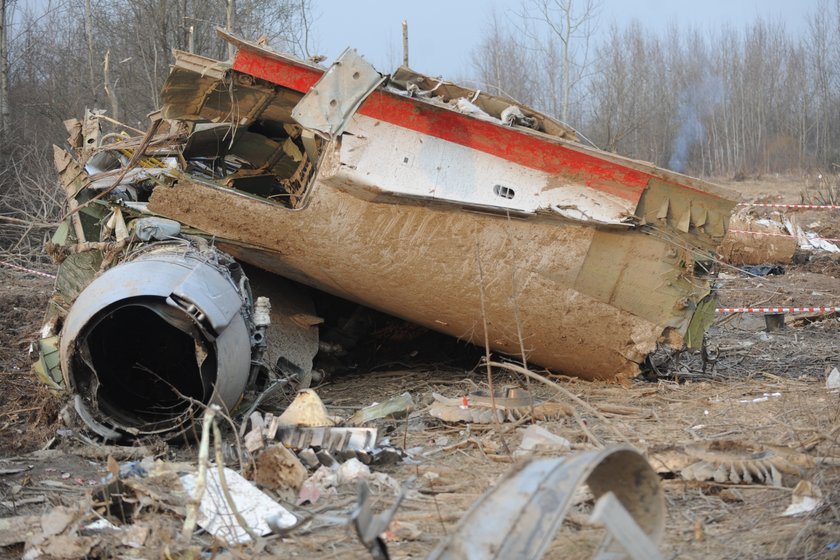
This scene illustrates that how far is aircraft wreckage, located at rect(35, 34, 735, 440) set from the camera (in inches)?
245

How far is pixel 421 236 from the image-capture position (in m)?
6.56

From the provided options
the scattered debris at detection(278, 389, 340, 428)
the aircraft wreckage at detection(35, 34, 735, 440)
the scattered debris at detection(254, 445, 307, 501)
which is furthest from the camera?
the aircraft wreckage at detection(35, 34, 735, 440)

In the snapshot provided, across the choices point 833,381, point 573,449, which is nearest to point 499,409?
point 573,449

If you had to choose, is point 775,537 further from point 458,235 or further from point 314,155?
point 314,155

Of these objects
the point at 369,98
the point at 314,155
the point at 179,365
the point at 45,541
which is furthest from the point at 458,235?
the point at 45,541

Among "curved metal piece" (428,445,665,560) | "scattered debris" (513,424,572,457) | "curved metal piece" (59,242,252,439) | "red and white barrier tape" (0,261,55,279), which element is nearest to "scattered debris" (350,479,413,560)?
"curved metal piece" (428,445,665,560)

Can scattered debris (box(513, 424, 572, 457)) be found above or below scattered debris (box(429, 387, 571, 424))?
above

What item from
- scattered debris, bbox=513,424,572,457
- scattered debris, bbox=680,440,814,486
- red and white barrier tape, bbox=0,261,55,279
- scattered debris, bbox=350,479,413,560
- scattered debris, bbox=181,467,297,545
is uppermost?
scattered debris, bbox=350,479,413,560

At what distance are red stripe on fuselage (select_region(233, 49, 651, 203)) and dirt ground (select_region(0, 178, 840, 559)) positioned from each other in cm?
160

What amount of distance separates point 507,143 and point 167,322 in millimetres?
2730

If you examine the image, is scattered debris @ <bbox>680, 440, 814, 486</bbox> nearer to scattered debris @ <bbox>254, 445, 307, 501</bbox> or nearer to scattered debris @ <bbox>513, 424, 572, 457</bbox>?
scattered debris @ <bbox>513, 424, 572, 457</bbox>

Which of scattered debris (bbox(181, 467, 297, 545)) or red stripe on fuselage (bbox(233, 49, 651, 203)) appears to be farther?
red stripe on fuselage (bbox(233, 49, 651, 203))

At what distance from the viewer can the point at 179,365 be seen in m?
6.76

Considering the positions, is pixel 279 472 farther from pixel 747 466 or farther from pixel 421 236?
pixel 421 236
